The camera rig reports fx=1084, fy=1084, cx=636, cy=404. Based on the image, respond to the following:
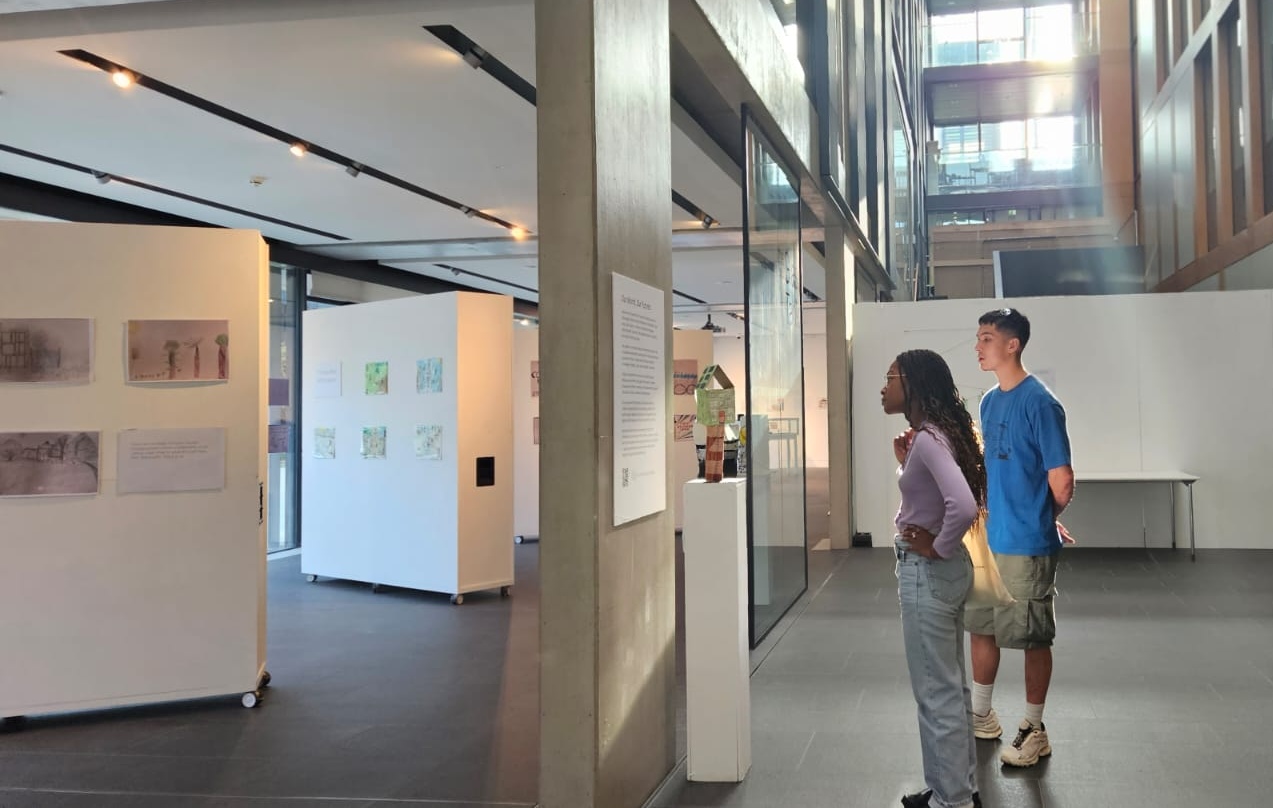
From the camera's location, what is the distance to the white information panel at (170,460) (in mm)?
5609

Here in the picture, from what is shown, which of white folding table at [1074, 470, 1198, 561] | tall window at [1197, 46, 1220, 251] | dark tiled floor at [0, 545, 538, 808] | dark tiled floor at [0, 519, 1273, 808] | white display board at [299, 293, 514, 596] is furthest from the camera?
tall window at [1197, 46, 1220, 251]

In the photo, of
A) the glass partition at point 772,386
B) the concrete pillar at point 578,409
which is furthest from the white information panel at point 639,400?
the glass partition at point 772,386

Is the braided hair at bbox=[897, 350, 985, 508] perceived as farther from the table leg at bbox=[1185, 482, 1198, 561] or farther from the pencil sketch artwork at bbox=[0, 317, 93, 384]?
the table leg at bbox=[1185, 482, 1198, 561]

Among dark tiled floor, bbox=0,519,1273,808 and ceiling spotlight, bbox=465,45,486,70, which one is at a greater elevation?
ceiling spotlight, bbox=465,45,486,70

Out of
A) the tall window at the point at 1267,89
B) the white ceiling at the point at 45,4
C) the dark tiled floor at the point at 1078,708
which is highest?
the tall window at the point at 1267,89

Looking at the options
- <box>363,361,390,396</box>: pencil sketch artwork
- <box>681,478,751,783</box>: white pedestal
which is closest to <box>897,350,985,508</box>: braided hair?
<box>681,478,751,783</box>: white pedestal

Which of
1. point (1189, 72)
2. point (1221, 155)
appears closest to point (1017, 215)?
point (1189, 72)

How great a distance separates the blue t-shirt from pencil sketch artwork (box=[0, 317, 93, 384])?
4434mm

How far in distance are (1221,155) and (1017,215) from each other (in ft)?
36.6

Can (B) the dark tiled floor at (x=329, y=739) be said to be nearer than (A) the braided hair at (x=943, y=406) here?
No

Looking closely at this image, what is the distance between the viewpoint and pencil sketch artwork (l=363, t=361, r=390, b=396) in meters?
9.62

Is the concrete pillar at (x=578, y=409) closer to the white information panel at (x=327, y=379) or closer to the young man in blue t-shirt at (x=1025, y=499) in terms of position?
the young man in blue t-shirt at (x=1025, y=499)

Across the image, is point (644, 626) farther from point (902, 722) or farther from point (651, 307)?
point (902, 722)

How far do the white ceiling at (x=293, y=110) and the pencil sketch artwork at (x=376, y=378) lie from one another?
1.58 meters
